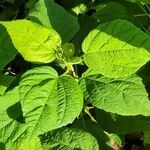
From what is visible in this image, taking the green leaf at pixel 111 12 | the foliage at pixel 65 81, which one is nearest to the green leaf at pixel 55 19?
the foliage at pixel 65 81

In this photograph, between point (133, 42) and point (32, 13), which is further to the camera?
point (32, 13)

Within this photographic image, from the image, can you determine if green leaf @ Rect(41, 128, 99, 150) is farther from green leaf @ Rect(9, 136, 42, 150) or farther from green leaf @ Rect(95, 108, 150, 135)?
green leaf @ Rect(95, 108, 150, 135)

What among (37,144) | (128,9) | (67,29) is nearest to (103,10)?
(128,9)

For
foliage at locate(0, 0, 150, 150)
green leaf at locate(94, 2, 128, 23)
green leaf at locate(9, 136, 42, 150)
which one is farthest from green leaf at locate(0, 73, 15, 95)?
green leaf at locate(94, 2, 128, 23)

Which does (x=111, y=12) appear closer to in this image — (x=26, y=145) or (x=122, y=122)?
(x=122, y=122)

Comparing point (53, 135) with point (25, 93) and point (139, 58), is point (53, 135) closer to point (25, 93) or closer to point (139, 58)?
point (25, 93)
